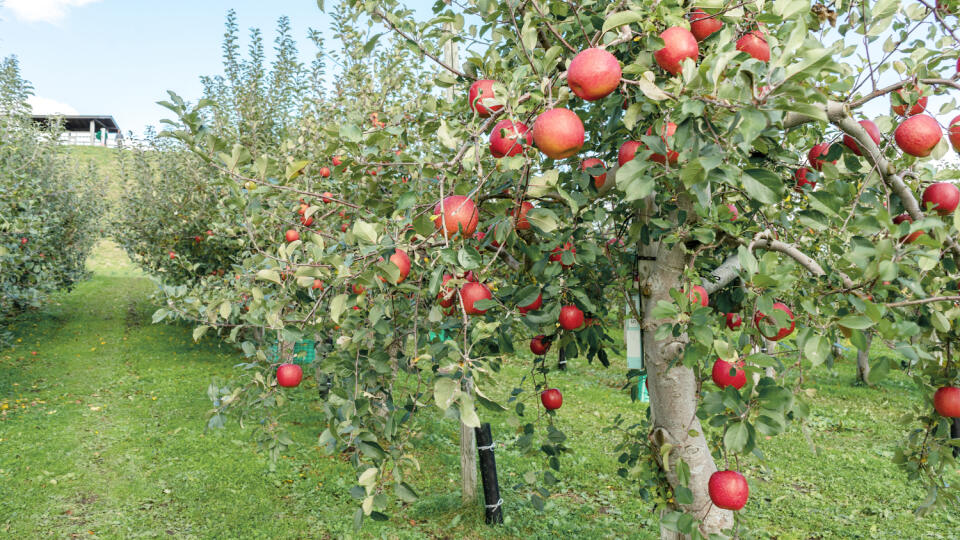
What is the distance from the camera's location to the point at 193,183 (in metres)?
10.7

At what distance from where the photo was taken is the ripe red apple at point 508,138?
1417 millimetres

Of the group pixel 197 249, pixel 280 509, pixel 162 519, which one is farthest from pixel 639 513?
pixel 197 249

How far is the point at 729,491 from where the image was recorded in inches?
73.2

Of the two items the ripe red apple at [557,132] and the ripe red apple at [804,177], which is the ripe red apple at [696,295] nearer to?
the ripe red apple at [804,177]

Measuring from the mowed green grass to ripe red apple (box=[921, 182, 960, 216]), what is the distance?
5.94ft

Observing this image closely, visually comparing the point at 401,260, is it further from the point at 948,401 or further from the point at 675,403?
the point at 948,401

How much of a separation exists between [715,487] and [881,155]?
1.20 metres

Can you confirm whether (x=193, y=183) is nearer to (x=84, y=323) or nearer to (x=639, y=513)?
(x=84, y=323)

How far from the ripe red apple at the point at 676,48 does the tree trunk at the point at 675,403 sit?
3.23 feet

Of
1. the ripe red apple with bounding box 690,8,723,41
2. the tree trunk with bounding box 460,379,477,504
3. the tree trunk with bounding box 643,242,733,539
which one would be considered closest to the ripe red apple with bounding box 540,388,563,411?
the tree trunk with bounding box 643,242,733,539

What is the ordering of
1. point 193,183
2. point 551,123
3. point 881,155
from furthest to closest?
point 193,183 < point 881,155 < point 551,123

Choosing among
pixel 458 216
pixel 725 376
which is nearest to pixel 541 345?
pixel 725 376

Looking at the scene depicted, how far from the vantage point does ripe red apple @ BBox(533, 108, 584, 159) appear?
1.39 metres

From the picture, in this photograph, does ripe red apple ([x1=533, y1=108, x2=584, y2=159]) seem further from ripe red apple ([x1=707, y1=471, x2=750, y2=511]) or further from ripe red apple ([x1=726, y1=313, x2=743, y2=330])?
ripe red apple ([x1=726, y1=313, x2=743, y2=330])
